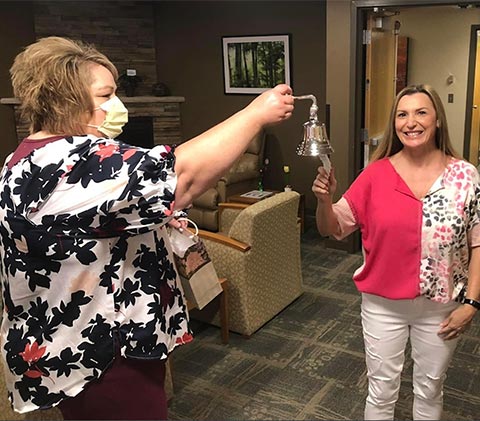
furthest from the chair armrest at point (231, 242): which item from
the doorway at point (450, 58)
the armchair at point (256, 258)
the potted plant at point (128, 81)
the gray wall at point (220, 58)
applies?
the doorway at point (450, 58)

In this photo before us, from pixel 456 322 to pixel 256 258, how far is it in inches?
60.5

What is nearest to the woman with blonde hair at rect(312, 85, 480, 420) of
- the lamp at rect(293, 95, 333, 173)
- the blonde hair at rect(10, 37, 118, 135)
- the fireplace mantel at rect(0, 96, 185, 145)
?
the lamp at rect(293, 95, 333, 173)

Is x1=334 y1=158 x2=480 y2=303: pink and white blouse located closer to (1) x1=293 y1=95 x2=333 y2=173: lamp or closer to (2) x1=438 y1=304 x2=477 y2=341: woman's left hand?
(2) x1=438 y1=304 x2=477 y2=341: woman's left hand

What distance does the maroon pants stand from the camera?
1.24 metres

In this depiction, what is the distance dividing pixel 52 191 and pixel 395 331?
129 cm

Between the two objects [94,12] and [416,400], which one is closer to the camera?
[416,400]

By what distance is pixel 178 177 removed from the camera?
3.58 ft

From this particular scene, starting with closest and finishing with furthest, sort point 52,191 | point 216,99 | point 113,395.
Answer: point 52,191 → point 113,395 → point 216,99

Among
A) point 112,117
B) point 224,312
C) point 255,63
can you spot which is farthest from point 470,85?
point 112,117

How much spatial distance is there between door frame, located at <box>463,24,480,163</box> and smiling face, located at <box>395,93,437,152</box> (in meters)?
5.46

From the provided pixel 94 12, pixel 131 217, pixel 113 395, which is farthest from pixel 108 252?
pixel 94 12

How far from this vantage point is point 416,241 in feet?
5.86

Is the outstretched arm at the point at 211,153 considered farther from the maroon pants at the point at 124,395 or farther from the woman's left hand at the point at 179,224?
the woman's left hand at the point at 179,224

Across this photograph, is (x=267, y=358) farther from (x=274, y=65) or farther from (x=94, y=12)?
(x=94, y=12)
